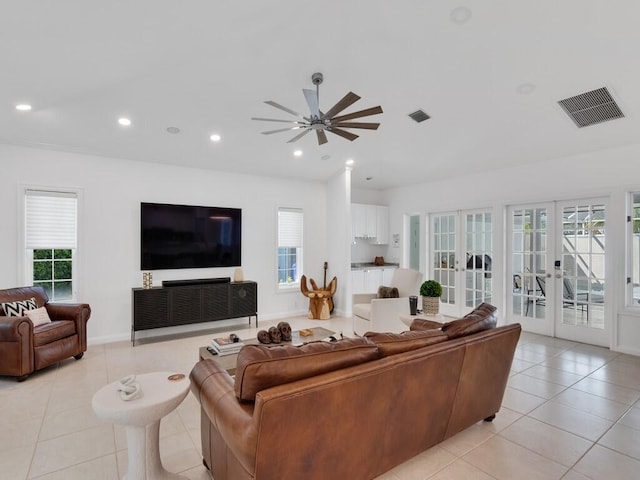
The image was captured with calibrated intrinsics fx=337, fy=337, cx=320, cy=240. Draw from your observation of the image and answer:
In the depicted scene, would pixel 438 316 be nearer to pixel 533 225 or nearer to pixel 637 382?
pixel 637 382

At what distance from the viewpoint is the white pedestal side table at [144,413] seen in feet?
5.53

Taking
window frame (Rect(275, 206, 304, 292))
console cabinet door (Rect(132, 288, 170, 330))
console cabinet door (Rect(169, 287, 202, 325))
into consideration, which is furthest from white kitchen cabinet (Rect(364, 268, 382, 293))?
console cabinet door (Rect(132, 288, 170, 330))

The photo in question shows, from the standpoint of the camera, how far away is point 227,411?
1555 mm

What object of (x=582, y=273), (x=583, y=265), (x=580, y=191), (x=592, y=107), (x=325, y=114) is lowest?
(x=582, y=273)

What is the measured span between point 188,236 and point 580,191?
5.80 meters

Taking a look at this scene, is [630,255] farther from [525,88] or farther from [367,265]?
[367,265]

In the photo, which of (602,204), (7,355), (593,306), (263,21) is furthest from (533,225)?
(7,355)

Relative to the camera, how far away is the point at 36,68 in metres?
2.99

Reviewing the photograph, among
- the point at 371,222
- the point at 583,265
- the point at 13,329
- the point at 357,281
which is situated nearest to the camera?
the point at 13,329

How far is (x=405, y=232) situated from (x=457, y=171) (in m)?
1.83

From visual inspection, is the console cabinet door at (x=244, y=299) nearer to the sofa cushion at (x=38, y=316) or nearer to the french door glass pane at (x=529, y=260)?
the sofa cushion at (x=38, y=316)

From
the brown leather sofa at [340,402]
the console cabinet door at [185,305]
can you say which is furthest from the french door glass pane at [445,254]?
the console cabinet door at [185,305]

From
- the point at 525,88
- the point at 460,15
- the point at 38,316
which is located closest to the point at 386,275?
the point at 525,88

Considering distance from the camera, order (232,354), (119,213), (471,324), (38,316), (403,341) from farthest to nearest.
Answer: (119,213)
(38,316)
(232,354)
(471,324)
(403,341)
